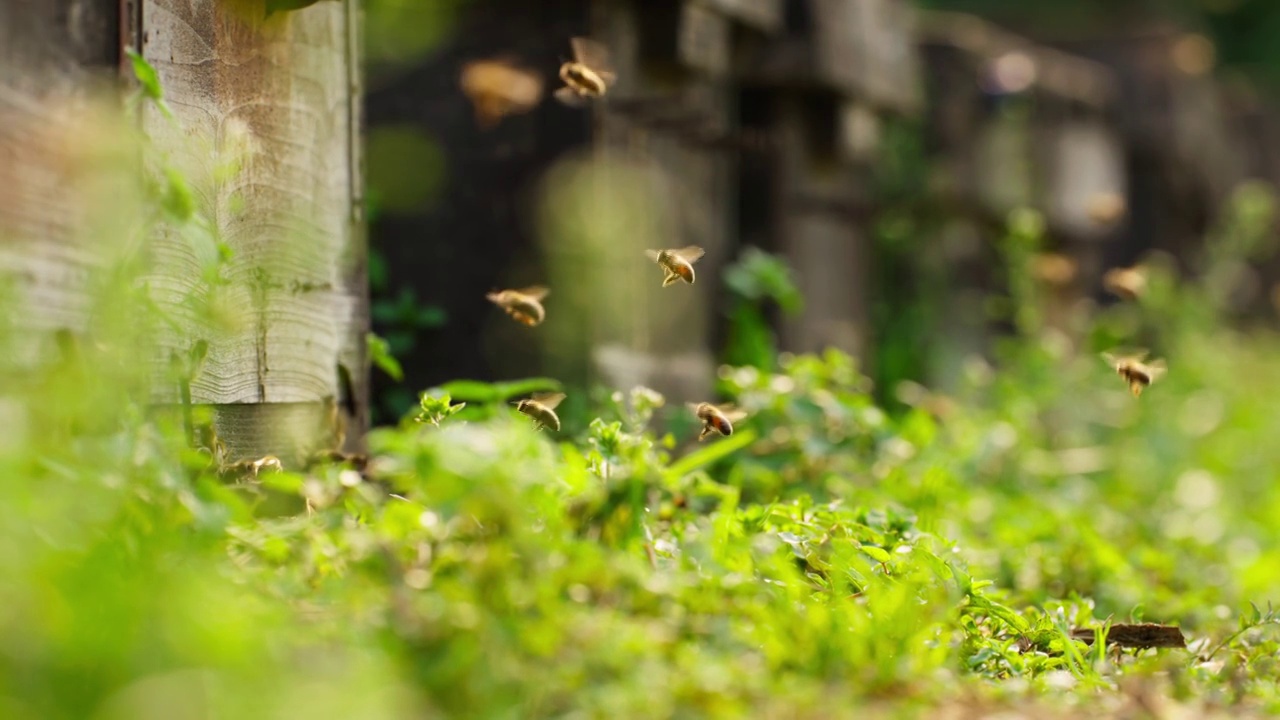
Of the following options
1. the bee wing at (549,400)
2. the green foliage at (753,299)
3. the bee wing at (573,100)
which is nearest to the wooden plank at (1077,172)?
the green foliage at (753,299)

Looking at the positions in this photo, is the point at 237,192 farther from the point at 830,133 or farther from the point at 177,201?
the point at 830,133

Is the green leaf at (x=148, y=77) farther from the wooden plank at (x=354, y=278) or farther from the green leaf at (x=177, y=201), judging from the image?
the wooden plank at (x=354, y=278)

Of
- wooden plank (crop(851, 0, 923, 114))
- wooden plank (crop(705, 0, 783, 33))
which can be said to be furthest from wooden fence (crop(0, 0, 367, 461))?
wooden plank (crop(851, 0, 923, 114))


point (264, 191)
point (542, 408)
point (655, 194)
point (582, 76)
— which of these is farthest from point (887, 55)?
point (264, 191)

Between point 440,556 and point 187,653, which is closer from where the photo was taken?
point 187,653

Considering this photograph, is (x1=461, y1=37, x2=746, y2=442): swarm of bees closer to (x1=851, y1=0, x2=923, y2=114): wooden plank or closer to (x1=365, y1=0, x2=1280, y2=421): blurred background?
(x1=365, y1=0, x2=1280, y2=421): blurred background

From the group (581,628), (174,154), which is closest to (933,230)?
(174,154)

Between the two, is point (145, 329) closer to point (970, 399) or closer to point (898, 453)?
point (898, 453)
